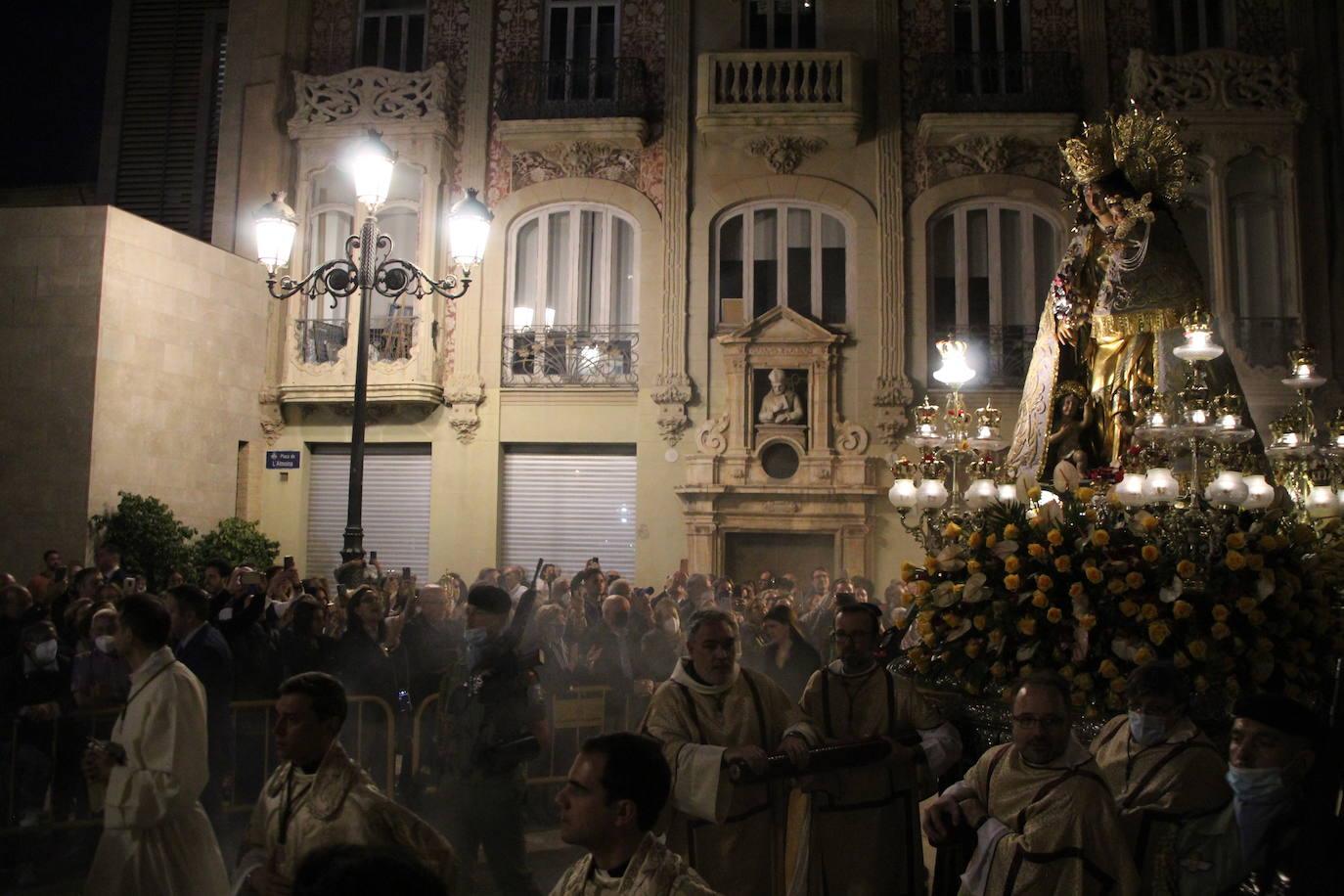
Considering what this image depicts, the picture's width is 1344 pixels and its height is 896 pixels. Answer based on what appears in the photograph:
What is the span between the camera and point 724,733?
4.55 metres

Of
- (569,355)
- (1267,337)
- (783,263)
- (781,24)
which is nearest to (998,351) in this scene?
(783,263)

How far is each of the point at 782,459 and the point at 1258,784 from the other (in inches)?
529

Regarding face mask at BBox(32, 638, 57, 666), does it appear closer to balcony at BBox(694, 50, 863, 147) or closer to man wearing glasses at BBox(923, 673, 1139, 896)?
man wearing glasses at BBox(923, 673, 1139, 896)

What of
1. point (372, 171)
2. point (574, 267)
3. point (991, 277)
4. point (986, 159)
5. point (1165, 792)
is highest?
point (986, 159)

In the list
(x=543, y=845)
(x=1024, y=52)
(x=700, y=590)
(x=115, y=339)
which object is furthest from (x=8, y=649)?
(x=1024, y=52)

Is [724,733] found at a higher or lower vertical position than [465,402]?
lower

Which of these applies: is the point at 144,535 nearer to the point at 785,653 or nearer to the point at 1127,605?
the point at 785,653

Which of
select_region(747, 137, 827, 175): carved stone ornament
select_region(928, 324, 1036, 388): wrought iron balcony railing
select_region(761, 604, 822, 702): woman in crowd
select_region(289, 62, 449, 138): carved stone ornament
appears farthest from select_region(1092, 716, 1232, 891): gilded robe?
select_region(289, 62, 449, 138): carved stone ornament

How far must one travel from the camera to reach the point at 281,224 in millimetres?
11297

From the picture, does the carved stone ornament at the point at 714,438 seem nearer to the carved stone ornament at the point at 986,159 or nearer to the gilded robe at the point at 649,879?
the carved stone ornament at the point at 986,159

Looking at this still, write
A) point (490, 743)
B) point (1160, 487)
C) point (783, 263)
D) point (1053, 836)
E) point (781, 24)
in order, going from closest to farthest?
point (1053, 836), point (490, 743), point (1160, 487), point (783, 263), point (781, 24)

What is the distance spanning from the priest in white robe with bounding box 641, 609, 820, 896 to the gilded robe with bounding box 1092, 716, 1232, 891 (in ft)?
3.94

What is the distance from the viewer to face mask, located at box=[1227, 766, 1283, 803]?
386cm

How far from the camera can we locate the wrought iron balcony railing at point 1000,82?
56.4 ft
